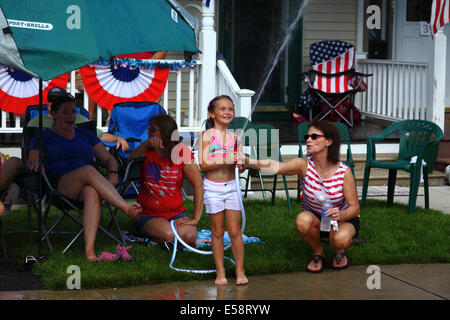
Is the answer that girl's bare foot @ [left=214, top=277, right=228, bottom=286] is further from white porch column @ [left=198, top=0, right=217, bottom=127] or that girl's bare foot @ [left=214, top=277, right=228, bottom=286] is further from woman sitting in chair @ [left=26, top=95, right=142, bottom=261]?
white porch column @ [left=198, top=0, right=217, bottom=127]

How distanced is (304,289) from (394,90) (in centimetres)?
663

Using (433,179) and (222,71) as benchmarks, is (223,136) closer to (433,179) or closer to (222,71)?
(222,71)

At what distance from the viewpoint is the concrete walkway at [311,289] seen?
4.82 meters

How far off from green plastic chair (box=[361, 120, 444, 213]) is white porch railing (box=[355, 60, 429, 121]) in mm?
2041

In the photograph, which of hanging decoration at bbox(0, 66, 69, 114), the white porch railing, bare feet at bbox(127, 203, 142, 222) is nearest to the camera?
bare feet at bbox(127, 203, 142, 222)

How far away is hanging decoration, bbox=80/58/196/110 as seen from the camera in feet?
28.7

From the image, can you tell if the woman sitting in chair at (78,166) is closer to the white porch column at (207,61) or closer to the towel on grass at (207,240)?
the towel on grass at (207,240)

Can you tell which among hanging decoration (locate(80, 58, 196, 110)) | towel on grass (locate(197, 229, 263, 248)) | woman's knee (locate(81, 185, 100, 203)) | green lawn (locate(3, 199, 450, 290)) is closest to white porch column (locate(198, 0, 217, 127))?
hanging decoration (locate(80, 58, 196, 110))

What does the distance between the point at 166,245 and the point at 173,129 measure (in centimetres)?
91

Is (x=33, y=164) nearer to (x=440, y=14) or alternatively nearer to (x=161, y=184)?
(x=161, y=184)

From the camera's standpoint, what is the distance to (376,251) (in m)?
5.96

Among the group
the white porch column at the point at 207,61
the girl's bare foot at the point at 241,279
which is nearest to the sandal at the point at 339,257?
the girl's bare foot at the point at 241,279
